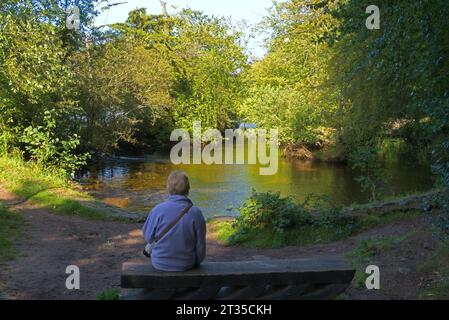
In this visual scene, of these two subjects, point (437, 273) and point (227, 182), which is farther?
point (227, 182)

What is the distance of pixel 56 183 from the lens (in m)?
14.3

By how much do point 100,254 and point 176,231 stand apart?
14.5 ft

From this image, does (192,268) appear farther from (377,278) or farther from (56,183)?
(56,183)

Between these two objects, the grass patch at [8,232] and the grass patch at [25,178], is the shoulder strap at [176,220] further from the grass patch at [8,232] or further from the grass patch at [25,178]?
the grass patch at [25,178]

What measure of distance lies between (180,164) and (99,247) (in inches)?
718

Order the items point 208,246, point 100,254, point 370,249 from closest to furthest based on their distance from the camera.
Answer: point 370,249
point 100,254
point 208,246

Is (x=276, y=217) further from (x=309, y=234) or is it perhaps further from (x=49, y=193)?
(x=49, y=193)

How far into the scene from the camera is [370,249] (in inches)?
302

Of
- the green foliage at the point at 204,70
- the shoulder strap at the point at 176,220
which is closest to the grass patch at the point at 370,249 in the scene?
the shoulder strap at the point at 176,220

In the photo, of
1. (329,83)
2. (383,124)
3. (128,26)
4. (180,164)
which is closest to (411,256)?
(383,124)

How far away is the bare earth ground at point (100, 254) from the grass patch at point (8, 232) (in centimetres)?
16

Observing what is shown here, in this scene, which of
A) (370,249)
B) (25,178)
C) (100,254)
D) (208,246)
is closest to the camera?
(370,249)

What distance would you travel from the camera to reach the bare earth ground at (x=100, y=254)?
19.6ft

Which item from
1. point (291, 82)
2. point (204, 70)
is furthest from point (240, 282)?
point (204, 70)
